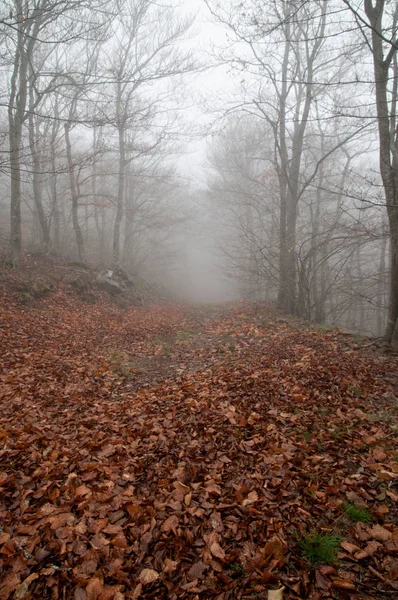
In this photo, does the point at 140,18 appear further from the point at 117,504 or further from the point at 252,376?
the point at 117,504

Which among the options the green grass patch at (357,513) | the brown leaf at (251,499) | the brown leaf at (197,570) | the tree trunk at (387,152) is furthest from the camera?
the tree trunk at (387,152)

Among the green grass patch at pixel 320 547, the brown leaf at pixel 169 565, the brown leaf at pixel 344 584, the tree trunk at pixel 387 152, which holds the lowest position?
the brown leaf at pixel 169 565

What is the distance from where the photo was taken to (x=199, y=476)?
3154 mm

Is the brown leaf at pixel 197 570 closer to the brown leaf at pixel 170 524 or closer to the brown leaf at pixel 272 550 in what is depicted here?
the brown leaf at pixel 170 524

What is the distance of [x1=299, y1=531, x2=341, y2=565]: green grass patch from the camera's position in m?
2.22

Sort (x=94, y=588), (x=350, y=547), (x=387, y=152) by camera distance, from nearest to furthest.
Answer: (x=94, y=588) → (x=350, y=547) → (x=387, y=152)

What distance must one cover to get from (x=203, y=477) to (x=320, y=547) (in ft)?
3.91

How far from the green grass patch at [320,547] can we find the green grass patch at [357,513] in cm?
26

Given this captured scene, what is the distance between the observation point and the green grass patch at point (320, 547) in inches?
87.4

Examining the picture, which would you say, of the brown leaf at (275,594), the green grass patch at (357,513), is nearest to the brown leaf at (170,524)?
the brown leaf at (275,594)

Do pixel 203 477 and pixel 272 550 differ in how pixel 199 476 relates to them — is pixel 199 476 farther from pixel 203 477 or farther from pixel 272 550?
pixel 272 550

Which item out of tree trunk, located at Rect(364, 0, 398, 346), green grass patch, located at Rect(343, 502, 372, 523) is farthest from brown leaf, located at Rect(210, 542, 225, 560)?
tree trunk, located at Rect(364, 0, 398, 346)

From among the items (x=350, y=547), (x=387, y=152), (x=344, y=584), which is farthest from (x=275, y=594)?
(x=387, y=152)

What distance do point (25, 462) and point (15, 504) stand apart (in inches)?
22.4
